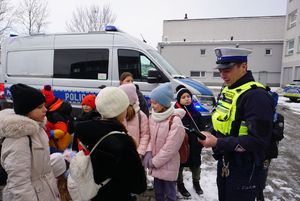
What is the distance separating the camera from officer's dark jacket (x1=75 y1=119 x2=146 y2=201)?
162 cm

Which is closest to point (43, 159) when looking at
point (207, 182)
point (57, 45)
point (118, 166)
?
point (118, 166)

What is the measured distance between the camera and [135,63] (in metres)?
5.41

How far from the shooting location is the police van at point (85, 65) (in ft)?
17.1

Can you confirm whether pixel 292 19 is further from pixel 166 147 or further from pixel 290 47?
pixel 166 147

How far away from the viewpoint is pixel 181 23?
3350cm

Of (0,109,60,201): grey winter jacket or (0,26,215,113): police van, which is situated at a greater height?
(0,26,215,113): police van

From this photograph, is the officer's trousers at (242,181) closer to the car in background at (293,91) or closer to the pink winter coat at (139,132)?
the pink winter coat at (139,132)

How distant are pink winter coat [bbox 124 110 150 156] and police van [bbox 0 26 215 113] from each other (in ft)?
6.61

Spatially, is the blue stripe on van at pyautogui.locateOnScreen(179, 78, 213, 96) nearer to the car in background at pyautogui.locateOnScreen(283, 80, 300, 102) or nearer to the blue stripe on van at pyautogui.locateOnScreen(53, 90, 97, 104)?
the blue stripe on van at pyautogui.locateOnScreen(53, 90, 97, 104)

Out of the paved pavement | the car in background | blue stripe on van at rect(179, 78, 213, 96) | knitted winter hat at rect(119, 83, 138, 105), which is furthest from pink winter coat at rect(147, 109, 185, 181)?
the car in background

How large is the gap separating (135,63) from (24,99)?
3592 mm

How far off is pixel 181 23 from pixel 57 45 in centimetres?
2972

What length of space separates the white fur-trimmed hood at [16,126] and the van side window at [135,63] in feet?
11.7

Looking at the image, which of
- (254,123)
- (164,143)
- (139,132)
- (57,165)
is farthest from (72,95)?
→ (254,123)
